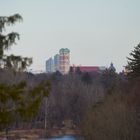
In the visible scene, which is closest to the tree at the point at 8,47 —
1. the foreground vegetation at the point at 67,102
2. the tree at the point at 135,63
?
the foreground vegetation at the point at 67,102

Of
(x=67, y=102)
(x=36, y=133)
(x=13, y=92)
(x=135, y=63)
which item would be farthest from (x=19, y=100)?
(x=67, y=102)

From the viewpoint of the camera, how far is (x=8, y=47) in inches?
479

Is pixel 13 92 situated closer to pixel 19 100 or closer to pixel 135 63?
pixel 19 100

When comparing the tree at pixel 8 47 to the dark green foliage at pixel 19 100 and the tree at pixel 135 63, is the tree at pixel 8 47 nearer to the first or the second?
the dark green foliage at pixel 19 100

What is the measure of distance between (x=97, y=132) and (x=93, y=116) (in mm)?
3175

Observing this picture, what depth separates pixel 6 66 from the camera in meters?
12.4

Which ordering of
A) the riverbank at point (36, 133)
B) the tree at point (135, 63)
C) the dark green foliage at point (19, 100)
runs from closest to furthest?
1. the dark green foliage at point (19, 100)
2. the tree at point (135, 63)
3. the riverbank at point (36, 133)

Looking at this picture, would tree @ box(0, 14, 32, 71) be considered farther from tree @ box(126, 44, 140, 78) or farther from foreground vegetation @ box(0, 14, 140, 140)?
tree @ box(126, 44, 140, 78)

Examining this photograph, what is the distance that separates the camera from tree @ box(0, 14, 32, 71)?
12.1 m

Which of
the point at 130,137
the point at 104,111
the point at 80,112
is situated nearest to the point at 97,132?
the point at 104,111

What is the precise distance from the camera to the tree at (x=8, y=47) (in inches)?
477

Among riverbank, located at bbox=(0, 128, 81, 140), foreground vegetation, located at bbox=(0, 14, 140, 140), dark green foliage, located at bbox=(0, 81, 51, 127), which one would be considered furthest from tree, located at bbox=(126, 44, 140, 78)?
dark green foliage, located at bbox=(0, 81, 51, 127)

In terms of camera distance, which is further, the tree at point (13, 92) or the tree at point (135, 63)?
the tree at point (135, 63)

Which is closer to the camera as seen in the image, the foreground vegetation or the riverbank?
the foreground vegetation
